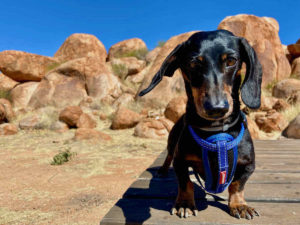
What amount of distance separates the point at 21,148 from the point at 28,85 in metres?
10.6

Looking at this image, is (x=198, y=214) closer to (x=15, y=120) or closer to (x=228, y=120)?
(x=228, y=120)

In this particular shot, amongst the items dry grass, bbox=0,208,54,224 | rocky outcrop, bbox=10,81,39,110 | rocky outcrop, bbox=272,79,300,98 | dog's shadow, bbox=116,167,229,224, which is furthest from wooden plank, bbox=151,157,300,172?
rocky outcrop, bbox=10,81,39,110

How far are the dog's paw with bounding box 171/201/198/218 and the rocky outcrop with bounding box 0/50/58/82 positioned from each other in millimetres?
16972

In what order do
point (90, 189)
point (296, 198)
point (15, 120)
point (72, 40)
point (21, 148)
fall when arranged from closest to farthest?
point (296, 198), point (90, 189), point (21, 148), point (15, 120), point (72, 40)

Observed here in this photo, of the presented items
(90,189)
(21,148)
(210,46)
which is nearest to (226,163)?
(210,46)

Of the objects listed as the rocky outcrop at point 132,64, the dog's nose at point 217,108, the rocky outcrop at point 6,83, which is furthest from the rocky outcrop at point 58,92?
the dog's nose at point 217,108

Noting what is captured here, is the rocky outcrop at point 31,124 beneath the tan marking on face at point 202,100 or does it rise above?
beneath

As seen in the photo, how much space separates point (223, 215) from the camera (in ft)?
4.54

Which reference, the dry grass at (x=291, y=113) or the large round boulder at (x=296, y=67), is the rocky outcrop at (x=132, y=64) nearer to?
the large round boulder at (x=296, y=67)

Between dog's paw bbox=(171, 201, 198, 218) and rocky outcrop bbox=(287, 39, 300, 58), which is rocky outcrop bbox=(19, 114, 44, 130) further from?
rocky outcrop bbox=(287, 39, 300, 58)

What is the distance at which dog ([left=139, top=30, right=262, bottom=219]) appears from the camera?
1.22 m

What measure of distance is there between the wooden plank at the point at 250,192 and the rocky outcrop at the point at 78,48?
19076mm

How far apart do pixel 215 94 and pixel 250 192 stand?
3.39 feet

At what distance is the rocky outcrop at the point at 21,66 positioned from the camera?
15.3 meters
